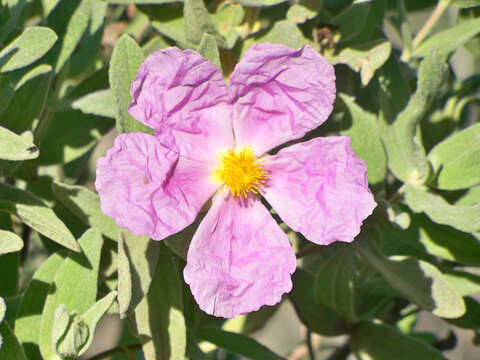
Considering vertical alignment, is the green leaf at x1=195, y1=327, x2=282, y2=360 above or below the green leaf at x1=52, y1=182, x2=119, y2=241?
below

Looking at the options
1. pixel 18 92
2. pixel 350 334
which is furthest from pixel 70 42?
pixel 350 334

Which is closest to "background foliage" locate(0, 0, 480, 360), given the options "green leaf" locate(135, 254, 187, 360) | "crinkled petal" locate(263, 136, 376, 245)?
"green leaf" locate(135, 254, 187, 360)

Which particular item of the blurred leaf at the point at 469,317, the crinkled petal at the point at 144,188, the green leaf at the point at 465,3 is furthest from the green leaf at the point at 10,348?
the green leaf at the point at 465,3

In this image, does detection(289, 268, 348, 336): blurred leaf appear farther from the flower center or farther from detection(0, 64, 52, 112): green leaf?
detection(0, 64, 52, 112): green leaf

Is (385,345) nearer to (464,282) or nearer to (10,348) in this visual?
(464,282)

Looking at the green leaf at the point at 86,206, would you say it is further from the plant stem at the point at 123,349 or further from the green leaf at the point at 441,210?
the green leaf at the point at 441,210

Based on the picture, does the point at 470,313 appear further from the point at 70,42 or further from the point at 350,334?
the point at 70,42

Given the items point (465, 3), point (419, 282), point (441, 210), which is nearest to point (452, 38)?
point (465, 3)
